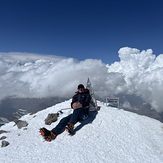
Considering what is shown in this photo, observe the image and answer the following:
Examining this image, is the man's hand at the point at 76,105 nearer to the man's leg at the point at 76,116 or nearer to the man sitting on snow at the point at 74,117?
the man sitting on snow at the point at 74,117

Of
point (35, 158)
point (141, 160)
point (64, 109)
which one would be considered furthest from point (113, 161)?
point (64, 109)

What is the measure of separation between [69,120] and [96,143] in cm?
354

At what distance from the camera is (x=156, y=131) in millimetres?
20875

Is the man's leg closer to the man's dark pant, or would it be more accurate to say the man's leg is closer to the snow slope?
the man's dark pant

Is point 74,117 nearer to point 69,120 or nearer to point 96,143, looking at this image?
point 69,120

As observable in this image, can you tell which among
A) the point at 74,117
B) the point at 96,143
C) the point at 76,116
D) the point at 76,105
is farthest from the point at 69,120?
the point at 96,143

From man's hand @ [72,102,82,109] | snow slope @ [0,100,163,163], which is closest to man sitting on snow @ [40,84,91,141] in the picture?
man's hand @ [72,102,82,109]

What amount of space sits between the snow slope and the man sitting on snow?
51cm

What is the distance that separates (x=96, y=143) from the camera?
670 inches

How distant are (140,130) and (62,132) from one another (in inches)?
266

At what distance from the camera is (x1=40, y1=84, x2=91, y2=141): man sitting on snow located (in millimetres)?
18078

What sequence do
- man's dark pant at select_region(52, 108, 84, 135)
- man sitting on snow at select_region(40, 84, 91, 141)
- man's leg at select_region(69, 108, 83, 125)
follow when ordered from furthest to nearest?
man's leg at select_region(69, 108, 83, 125)
man's dark pant at select_region(52, 108, 84, 135)
man sitting on snow at select_region(40, 84, 91, 141)

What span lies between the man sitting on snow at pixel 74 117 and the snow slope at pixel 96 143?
0.51m

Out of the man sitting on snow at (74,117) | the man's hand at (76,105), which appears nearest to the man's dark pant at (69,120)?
the man sitting on snow at (74,117)
